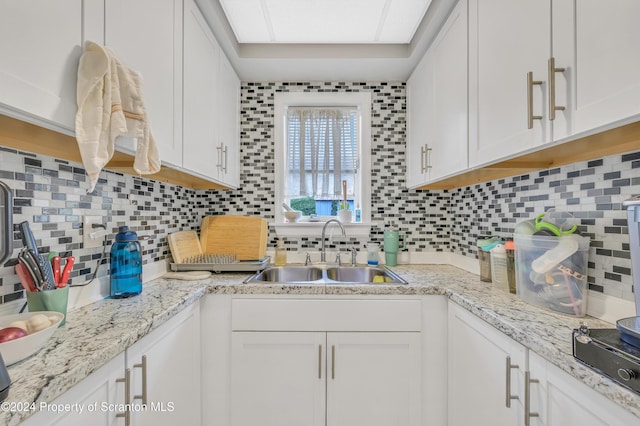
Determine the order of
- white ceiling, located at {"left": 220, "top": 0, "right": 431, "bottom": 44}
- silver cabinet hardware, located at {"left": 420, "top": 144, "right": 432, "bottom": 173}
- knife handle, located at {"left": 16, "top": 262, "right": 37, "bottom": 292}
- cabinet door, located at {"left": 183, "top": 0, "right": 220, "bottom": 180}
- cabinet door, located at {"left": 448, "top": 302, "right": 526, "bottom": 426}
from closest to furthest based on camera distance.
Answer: knife handle, located at {"left": 16, "top": 262, "right": 37, "bottom": 292} → cabinet door, located at {"left": 448, "top": 302, "right": 526, "bottom": 426} → cabinet door, located at {"left": 183, "top": 0, "right": 220, "bottom": 180} → white ceiling, located at {"left": 220, "top": 0, "right": 431, "bottom": 44} → silver cabinet hardware, located at {"left": 420, "top": 144, "right": 432, "bottom": 173}

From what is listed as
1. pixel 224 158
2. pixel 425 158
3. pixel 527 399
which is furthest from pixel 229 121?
pixel 527 399

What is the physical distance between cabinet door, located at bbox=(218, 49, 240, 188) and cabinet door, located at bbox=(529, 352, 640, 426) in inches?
69.2

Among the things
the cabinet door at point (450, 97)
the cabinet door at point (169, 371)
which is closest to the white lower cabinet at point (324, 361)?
the cabinet door at point (169, 371)

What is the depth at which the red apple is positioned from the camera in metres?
0.69

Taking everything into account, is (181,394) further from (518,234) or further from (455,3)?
(455,3)

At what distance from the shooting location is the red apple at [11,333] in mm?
687

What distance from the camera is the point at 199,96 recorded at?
5.17 feet

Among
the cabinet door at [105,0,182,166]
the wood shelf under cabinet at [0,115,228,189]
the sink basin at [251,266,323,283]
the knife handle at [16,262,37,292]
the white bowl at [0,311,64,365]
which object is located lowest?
the sink basin at [251,266,323,283]

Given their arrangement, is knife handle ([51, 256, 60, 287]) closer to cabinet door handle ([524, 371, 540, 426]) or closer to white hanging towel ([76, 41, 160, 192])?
white hanging towel ([76, 41, 160, 192])

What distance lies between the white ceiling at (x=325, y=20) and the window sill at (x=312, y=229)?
1234 mm

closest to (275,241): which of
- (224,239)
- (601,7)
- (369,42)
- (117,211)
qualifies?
(224,239)

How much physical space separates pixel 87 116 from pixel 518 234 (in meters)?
1.57

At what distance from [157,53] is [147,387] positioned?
4.10 feet

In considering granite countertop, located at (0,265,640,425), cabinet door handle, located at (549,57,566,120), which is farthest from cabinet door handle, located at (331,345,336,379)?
cabinet door handle, located at (549,57,566,120)
